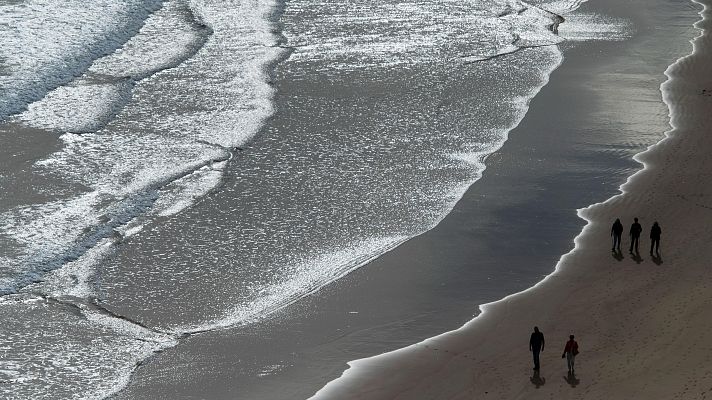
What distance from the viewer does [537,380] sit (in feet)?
46.6

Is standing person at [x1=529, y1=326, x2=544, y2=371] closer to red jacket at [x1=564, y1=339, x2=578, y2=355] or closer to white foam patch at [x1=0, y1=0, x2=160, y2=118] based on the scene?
red jacket at [x1=564, y1=339, x2=578, y2=355]

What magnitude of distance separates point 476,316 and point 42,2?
2586 centimetres

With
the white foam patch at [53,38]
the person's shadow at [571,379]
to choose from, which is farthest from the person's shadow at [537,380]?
the white foam patch at [53,38]

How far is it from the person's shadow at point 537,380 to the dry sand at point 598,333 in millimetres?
25

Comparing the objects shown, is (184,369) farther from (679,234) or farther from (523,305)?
(679,234)

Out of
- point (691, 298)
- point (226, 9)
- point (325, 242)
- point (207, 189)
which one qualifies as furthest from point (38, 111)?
point (691, 298)

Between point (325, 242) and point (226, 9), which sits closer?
point (325, 242)

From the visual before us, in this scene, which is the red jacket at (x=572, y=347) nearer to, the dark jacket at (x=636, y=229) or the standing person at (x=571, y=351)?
the standing person at (x=571, y=351)

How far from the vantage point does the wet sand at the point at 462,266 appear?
49.6ft

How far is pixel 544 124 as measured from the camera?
83.2 ft

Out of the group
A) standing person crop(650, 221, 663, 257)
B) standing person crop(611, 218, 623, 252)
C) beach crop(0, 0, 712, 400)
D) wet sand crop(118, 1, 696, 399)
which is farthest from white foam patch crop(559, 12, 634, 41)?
standing person crop(650, 221, 663, 257)

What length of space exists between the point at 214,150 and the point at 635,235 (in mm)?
9295

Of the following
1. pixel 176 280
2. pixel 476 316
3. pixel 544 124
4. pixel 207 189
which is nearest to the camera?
pixel 476 316

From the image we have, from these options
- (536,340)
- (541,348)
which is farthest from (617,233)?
(536,340)
